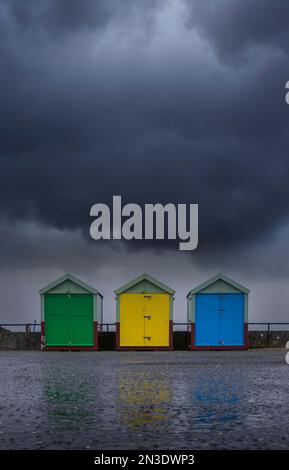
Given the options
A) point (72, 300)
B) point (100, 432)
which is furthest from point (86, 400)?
point (72, 300)

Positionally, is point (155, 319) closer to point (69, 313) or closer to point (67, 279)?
point (69, 313)

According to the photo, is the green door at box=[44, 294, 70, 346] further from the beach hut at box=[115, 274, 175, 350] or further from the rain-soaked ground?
the rain-soaked ground

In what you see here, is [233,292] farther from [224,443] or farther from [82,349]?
[224,443]

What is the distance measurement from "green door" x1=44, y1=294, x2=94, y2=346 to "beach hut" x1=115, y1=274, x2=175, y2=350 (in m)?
1.16

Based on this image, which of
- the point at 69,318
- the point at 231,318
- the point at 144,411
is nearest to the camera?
the point at 144,411

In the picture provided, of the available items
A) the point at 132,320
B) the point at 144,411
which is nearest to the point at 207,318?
the point at 132,320

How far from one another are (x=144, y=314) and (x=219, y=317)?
114 inches

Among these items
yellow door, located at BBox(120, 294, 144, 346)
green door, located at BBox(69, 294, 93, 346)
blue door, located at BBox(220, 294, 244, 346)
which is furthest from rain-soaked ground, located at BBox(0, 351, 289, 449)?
yellow door, located at BBox(120, 294, 144, 346)

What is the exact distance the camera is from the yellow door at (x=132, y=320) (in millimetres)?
26422

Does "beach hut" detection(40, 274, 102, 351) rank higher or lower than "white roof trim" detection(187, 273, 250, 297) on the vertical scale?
lower

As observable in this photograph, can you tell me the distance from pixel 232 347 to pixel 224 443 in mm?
21048

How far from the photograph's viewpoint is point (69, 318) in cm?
2639

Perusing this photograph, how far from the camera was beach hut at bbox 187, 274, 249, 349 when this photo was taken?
2630 centimetres

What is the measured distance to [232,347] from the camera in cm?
2650
